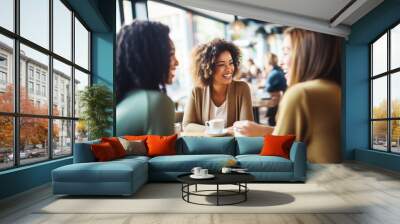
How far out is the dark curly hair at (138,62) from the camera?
344 inches

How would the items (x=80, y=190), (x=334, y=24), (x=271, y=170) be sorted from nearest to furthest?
(x=80, y=190)
(x=271, y=170)
(x=334, y=24)

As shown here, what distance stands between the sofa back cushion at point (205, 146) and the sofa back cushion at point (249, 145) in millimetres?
112

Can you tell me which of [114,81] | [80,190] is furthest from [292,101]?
[80,190]

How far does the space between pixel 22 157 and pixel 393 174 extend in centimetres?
A: 623

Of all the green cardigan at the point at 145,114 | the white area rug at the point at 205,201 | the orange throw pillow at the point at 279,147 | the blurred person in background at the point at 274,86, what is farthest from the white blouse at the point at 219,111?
the white area rug at the point at 205,201

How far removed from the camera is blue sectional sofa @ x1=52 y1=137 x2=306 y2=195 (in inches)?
190

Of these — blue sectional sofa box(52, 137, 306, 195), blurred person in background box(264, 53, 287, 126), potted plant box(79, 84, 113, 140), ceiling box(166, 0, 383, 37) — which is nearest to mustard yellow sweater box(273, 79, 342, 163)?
blurred person in background box(264, 53, 287, 126)

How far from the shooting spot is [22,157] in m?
5.40

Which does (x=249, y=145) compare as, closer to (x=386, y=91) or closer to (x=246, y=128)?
(x=246, y=128)

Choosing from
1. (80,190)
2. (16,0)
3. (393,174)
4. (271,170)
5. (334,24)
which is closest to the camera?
(80,190)

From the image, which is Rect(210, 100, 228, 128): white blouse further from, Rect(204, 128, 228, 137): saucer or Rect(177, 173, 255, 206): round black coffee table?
Rect(177, 173, 255, 206): round black coffee table

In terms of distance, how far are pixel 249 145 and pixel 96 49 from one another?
13.6ft

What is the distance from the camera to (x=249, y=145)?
22.5 feet

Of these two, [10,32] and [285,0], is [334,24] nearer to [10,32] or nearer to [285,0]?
[285,0]
